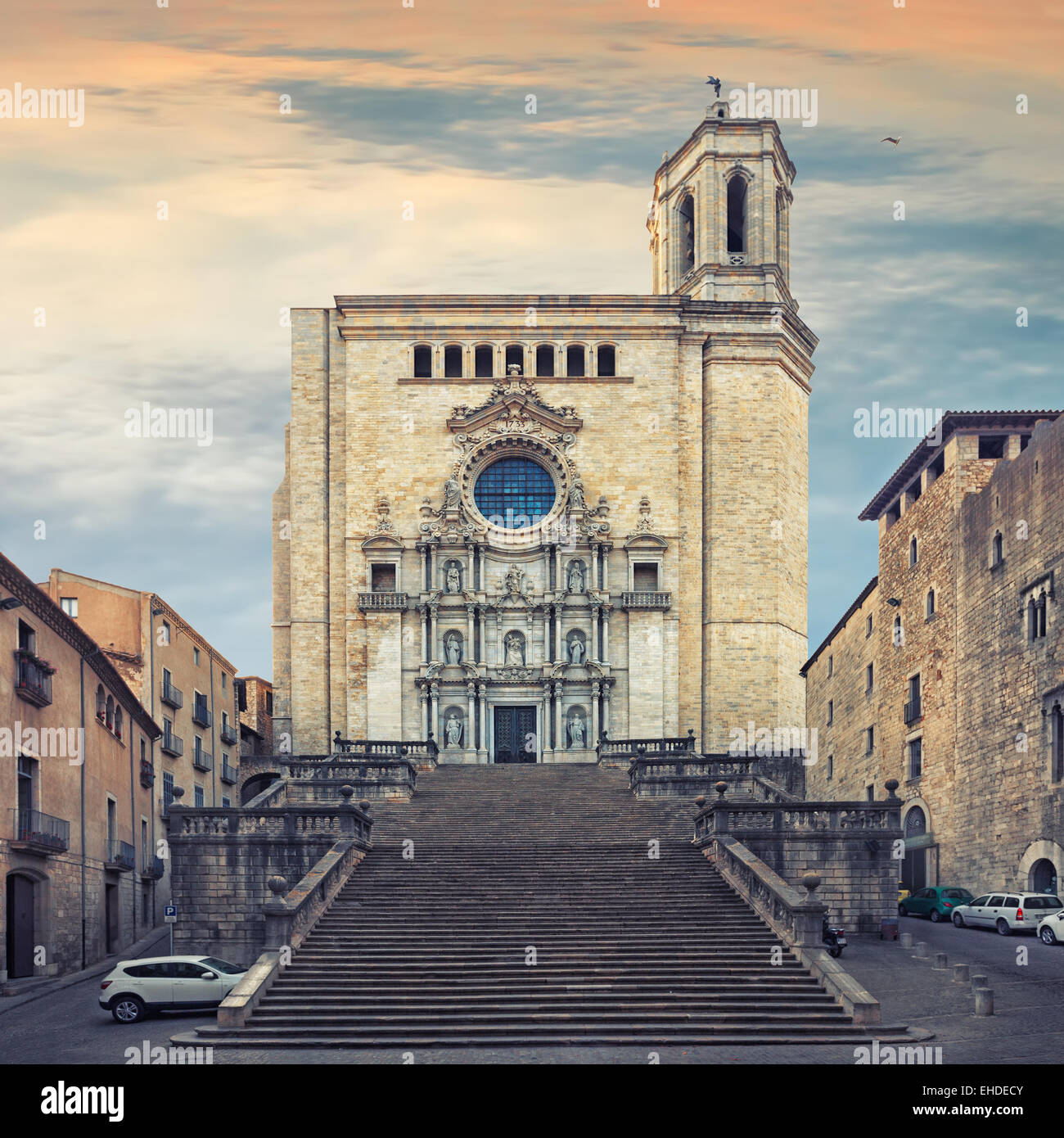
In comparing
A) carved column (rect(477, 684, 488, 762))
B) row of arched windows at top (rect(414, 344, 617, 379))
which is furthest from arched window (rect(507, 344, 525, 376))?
carved column (rect(477, 684, 488, 762))

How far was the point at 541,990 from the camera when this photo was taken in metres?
20.5

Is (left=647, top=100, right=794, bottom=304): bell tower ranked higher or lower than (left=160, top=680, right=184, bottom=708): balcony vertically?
higher

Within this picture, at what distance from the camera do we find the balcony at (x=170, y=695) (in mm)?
46125

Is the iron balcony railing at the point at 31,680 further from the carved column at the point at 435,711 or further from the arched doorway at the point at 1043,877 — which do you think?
the arched doorway at the point at 1043,877

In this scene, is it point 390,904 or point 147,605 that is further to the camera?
point 147,605

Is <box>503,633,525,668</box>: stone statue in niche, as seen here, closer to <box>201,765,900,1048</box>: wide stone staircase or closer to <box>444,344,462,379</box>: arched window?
<box>444,344,462,379</box>: arched window

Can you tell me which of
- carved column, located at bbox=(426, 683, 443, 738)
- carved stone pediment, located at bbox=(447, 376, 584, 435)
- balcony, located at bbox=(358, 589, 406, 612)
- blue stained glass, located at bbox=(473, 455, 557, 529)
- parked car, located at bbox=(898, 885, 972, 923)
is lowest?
parked car, located at bbox=(898, 885, 972, 923)

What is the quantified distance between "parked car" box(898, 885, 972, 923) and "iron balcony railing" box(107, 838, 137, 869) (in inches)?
767

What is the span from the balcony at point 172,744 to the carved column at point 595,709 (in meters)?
13.8

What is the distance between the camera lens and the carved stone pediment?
5012 centimetres

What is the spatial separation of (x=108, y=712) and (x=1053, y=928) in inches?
927

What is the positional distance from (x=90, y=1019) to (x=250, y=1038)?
5.12m
